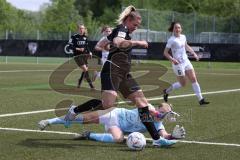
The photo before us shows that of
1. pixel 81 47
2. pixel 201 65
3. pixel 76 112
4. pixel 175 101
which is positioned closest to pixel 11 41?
pixel 201 65

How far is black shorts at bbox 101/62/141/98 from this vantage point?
27.8ft

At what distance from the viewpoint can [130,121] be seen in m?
9.17

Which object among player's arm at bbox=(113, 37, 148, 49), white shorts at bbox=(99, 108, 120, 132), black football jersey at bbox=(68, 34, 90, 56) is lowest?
white shorts at bbox=(99, 108, 120, 132)

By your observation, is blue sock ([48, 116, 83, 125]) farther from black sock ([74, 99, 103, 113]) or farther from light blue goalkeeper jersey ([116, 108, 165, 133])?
light blue goalkeeper jersey ([116, 108, 165, 133])

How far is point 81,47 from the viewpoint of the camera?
66.5 ft

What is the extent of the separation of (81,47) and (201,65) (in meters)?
24.1

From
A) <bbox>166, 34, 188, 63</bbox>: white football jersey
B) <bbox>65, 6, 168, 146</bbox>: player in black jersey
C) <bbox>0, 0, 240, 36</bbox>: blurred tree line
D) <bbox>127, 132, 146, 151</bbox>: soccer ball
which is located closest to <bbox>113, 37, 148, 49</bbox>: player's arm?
<bbox>65, 6, 168, 146</bbox>: player in black jersey

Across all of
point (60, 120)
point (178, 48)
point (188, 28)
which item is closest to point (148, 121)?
point (60, 120)

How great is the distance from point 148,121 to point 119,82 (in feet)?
2.30

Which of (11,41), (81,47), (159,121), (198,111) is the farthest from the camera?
(11,41)

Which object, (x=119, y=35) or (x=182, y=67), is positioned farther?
(x=182, y=67)

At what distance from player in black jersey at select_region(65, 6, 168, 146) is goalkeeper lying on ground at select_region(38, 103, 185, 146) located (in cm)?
24

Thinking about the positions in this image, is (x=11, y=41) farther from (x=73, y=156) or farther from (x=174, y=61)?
(x=73, y=156)

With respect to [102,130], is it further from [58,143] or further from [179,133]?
[179,133]
